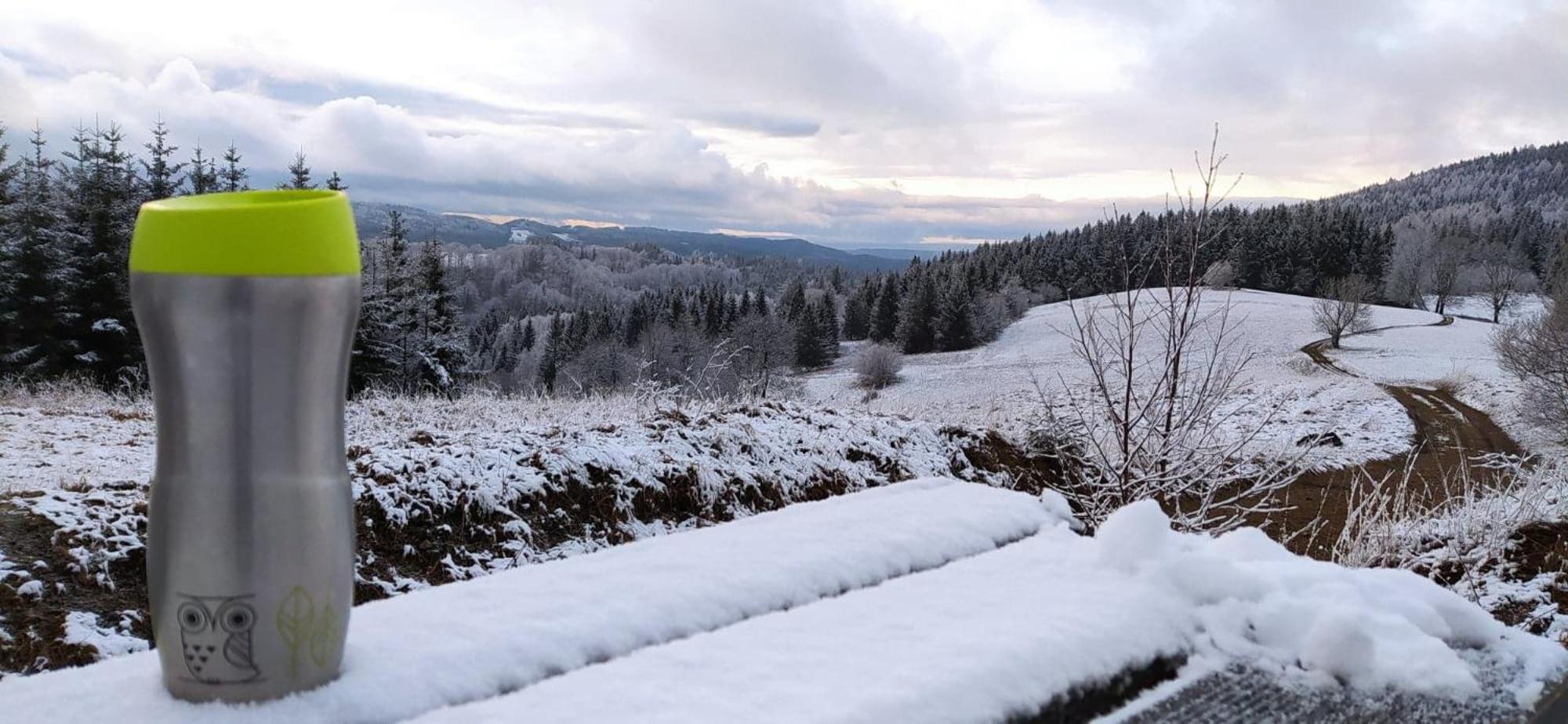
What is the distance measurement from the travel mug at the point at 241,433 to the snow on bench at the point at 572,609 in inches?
3.1

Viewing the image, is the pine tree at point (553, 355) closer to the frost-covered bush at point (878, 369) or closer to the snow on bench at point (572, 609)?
the frost-covered bush at point (878, 369)

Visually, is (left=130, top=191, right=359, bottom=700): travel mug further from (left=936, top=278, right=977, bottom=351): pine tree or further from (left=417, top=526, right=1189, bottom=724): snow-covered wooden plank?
(left=936, top=278, right=977, bottom=351): pine tree

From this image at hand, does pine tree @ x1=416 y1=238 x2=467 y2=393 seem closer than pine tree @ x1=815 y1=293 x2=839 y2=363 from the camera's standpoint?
Yes

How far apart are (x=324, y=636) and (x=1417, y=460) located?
21.6 metres

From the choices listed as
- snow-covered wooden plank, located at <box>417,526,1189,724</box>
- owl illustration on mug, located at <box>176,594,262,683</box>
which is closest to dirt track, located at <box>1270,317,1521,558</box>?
snow-covered wooden plank, located at <box>417,526,1189,724</box>

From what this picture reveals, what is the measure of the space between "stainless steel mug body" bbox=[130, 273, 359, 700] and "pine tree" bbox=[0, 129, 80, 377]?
70.1ft

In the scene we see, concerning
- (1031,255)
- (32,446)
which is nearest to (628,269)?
(1031,255)

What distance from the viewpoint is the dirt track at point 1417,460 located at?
10.6 metres

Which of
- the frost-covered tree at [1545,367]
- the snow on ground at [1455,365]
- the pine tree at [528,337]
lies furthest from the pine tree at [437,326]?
the pine tree at [528,337]

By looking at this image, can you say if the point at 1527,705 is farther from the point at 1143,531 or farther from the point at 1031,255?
the point at 1031,255

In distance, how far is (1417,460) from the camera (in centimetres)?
1789

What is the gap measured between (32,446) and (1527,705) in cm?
948

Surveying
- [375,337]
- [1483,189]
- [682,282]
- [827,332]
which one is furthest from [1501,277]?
[682,282]

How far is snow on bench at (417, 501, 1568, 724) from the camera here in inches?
46.1
